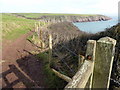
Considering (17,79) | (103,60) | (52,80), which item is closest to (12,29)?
(17,79)

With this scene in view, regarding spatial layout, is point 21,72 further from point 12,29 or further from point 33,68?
point 12,29

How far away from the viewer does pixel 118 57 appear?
147 inches

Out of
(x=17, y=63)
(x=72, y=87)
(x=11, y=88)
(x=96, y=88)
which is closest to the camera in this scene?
(x=72, y=87)

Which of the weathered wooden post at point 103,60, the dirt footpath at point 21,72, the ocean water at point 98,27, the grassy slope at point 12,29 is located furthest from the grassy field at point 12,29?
the weathered wooden post at point 103,60

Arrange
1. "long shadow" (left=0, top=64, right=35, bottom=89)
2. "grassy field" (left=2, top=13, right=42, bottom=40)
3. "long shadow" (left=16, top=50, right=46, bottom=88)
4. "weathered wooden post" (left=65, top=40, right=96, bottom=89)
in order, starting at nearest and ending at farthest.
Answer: "weathered wooden post" (left=65, top=40, right=96, bottom=89) < "long shadow" (left=0, top=64, right=35, bottom=89) < "long shadow" (left=16, top=50, right=46, bottom=88) < "grassy field" (left=2, top=13, right=42, bottom=40)

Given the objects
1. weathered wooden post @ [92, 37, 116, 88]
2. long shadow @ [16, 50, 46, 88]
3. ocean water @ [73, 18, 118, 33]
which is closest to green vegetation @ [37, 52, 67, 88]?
long shadow @ [16, 50, 46, 88]

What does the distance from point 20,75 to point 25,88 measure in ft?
3.65

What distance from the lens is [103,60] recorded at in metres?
1.81

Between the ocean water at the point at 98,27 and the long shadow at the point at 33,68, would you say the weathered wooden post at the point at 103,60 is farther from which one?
the ocean water at the point at 98,27

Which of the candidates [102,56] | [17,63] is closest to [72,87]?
[102,56]

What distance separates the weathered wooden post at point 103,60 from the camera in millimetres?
1742

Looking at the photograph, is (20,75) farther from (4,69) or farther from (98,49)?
(98,49)

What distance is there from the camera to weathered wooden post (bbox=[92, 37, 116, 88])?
5.71ft

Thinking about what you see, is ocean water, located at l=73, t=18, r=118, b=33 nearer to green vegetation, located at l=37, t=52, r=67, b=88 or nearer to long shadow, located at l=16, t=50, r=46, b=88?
green vegetation, located at l=37, t=52, r=67, b=88
